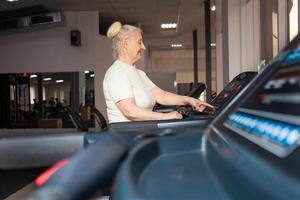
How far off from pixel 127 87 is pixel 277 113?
1.62m

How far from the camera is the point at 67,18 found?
9.08 m

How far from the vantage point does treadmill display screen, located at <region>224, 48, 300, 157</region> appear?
0.61 metres

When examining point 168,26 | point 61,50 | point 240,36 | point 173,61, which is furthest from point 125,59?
point 173,61

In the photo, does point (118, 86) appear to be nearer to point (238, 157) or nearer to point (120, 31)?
point (120, 31)

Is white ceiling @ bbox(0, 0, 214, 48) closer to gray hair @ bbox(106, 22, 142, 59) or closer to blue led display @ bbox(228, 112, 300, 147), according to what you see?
gray hair @ bbox(106, 22, 142, 59)

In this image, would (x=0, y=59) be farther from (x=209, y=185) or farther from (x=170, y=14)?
(x=209, y=185)

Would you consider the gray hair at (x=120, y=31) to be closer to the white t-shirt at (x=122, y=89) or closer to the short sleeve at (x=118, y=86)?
the white t-shirt at (x=122, y=89)

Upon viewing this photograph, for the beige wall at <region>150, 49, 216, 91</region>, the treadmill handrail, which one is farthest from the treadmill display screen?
the beige wall at <region>150, 49, 216, 91</region>

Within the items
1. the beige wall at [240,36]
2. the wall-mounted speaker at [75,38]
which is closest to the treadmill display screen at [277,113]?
the beige wall at [240,36]

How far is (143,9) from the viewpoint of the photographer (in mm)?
8867

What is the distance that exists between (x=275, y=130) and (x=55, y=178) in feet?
1.34

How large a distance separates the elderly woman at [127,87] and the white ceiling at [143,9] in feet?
19.0

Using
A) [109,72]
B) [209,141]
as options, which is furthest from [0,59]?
[209,141]

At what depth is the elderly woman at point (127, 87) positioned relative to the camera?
7.32ft
